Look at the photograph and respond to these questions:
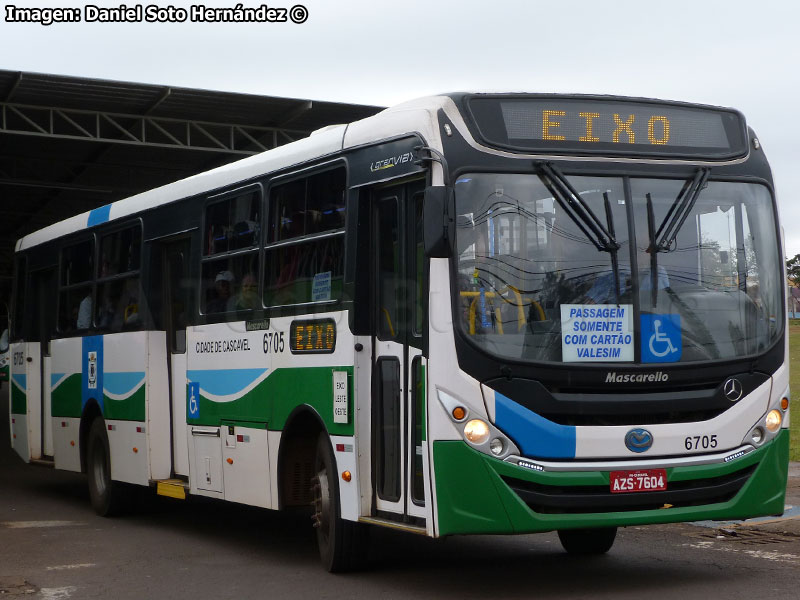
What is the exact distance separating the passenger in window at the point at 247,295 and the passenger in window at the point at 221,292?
163 millimetres

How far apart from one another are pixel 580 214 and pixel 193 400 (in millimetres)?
4814

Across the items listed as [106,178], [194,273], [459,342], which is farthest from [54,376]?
[106,178]

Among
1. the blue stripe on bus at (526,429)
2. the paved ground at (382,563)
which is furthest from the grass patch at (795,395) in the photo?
the blue stripe on bus at (526,429)

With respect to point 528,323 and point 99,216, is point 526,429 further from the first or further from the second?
point 99,216

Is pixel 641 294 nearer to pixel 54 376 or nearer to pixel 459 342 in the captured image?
pixel 459 342

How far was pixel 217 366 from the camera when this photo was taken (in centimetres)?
1101

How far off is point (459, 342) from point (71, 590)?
129 inches

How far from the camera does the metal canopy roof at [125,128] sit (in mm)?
22078

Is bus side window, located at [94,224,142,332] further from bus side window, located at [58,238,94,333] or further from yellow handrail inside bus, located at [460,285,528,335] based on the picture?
yellow handrail inside bus, located at [460,285,528,335]

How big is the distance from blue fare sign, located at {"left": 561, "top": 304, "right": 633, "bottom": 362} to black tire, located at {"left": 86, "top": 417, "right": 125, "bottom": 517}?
703cm

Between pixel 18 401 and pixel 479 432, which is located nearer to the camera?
pixel 479 432

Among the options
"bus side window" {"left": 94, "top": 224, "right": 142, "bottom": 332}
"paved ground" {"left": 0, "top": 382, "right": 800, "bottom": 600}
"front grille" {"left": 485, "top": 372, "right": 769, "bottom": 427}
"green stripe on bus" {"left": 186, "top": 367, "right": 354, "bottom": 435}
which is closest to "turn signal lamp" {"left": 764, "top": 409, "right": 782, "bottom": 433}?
"front grille" {"left": 485, "top": 372, "right": 769, "bottom": 427}

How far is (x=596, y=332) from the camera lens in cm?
791

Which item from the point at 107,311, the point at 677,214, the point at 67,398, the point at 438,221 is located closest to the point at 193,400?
the point at 107,311
